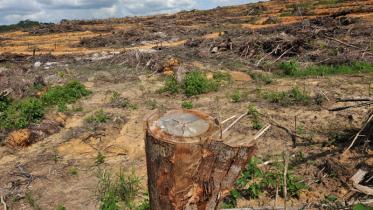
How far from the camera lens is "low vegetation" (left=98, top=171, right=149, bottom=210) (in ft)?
14.9

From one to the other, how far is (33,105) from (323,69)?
6354 mm

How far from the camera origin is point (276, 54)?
1143cm

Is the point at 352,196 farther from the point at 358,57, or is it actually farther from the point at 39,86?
the point at 39,86

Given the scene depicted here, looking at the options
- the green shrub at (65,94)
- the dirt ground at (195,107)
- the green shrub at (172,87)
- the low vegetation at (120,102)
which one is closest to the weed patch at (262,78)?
the dirt ground at (195,107)

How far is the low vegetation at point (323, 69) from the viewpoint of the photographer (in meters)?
8.95

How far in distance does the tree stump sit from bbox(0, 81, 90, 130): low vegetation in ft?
19.0

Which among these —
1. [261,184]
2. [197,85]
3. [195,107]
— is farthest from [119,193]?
[197,85]

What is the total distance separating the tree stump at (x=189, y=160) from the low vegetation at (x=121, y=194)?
2.13 metres

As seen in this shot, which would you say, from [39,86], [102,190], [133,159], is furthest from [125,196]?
[39,86]

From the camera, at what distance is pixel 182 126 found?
7.29ft

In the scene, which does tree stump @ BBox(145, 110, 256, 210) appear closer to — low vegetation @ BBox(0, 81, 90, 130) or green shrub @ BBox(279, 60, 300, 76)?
low vegetation @ BBox(0, 81, 90, 130)

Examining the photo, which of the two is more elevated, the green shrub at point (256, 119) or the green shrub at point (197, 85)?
the green shrub at point (197, 85)

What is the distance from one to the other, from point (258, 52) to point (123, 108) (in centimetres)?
526

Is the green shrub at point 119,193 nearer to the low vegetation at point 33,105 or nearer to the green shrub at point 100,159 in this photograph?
the green shrub at point 100,159
